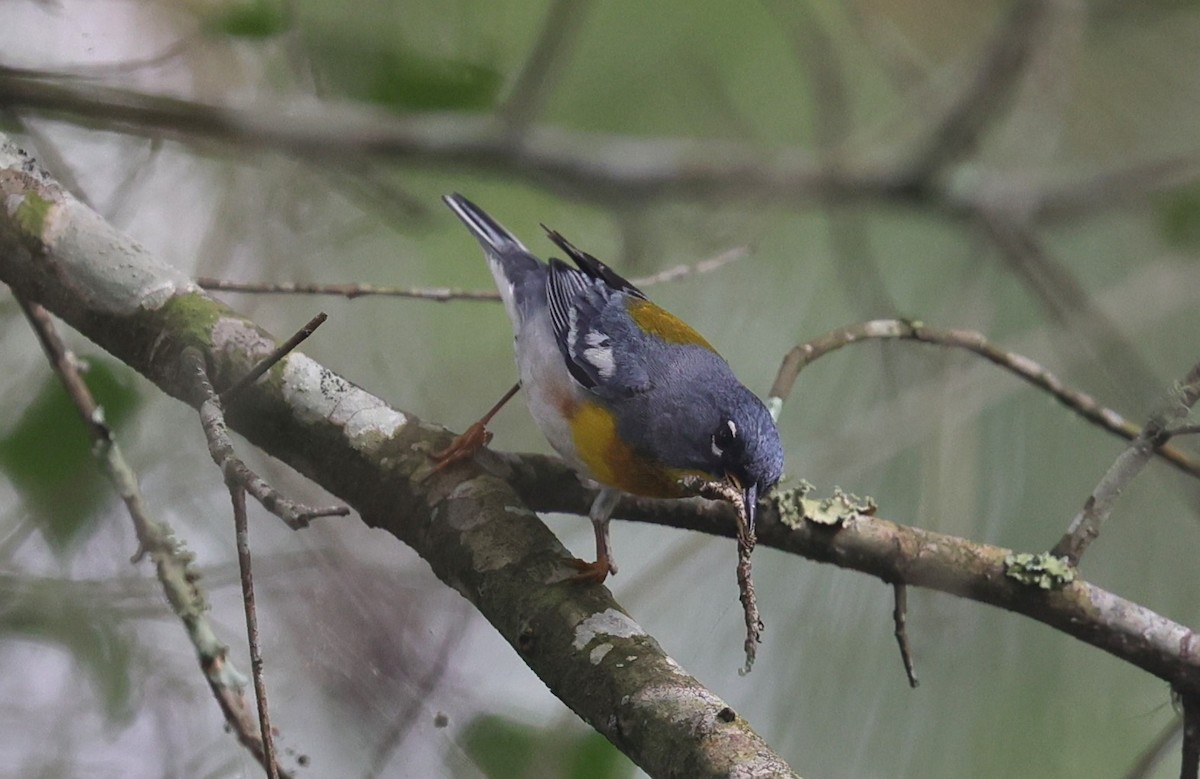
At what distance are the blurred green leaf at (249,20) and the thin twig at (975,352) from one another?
5.41 feet

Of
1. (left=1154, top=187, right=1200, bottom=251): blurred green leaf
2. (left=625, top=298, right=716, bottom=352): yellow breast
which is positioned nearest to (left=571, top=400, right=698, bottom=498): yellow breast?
(left=625, top=298, right=716, bottom=352): yellow breast

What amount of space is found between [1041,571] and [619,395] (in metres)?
1.15

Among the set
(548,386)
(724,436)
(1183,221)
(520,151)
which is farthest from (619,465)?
(1183,221)

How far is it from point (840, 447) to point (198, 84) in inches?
117

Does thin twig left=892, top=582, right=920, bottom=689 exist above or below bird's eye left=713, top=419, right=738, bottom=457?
below

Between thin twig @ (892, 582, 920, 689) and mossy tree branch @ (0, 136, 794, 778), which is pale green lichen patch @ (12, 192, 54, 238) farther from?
thin twig @ (892, 582, 920, 689)

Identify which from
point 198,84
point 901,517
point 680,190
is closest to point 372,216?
point 198,84

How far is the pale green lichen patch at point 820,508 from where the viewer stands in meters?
2.23

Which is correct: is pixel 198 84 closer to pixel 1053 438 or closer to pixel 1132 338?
pixel 1053 438

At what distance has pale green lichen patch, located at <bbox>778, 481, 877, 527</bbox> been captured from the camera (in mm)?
2234

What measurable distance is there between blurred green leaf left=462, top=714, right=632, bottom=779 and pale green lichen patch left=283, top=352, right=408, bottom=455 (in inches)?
25.7

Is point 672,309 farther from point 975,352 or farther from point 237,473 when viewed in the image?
point 237,473

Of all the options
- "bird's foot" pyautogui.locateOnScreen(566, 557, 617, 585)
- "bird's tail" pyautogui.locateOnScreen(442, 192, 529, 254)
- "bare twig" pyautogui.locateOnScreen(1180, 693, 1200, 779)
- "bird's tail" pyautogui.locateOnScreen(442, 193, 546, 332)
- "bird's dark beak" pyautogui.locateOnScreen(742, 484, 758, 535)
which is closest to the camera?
"bird's foot" pyautogui.locateOnScreen(566, 557, 617, 585)

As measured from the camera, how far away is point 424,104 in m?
3.06
